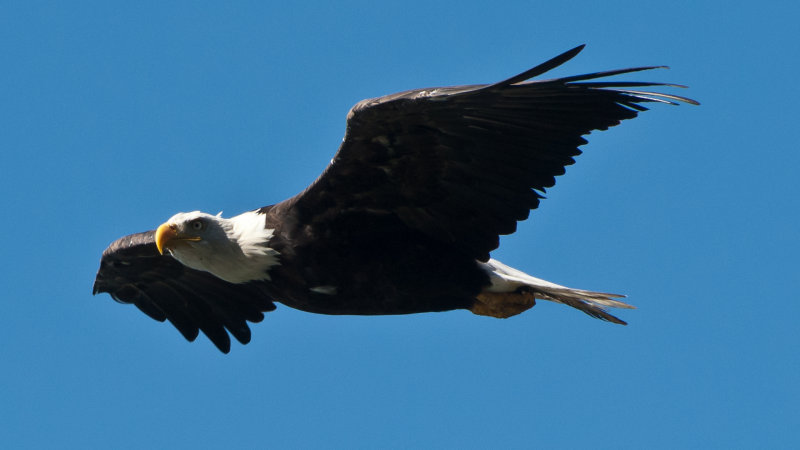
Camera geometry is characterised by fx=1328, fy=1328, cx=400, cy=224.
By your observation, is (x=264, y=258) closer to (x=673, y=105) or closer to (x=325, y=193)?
(x=325, y=193)

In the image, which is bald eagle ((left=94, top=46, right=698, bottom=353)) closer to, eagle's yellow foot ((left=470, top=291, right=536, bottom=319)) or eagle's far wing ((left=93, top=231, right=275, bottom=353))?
eagle's yellow foot ((left=470, top=291, right=536, bottom=319))

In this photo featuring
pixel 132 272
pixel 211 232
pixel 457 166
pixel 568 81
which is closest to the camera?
pixel 568 81

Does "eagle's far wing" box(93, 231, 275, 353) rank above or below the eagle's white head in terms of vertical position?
above

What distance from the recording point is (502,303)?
895 centimetres

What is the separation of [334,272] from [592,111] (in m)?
1.98

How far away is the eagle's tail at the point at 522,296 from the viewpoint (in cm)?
886

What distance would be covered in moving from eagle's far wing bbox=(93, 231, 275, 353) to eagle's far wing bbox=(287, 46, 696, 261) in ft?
6.18

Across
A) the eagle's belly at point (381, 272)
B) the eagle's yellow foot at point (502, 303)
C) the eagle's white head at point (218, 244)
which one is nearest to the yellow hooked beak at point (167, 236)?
the eagle's white head at point (218, 244)

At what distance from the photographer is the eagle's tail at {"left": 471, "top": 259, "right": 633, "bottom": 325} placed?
8.86 m

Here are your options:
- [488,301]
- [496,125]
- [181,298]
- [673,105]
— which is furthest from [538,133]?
[181,298]

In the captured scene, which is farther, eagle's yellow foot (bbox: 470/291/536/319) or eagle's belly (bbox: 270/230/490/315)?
eagle's yellow foot (bbox: 470/291/536/319)

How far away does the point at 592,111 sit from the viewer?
26.1 ft

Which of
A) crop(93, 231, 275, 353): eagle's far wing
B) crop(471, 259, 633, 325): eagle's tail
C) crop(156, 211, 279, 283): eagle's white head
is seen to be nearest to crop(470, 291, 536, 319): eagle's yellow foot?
crop(471, 259, 633, 325): eagle's tail

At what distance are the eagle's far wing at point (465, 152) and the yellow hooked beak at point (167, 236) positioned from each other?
81 cm
